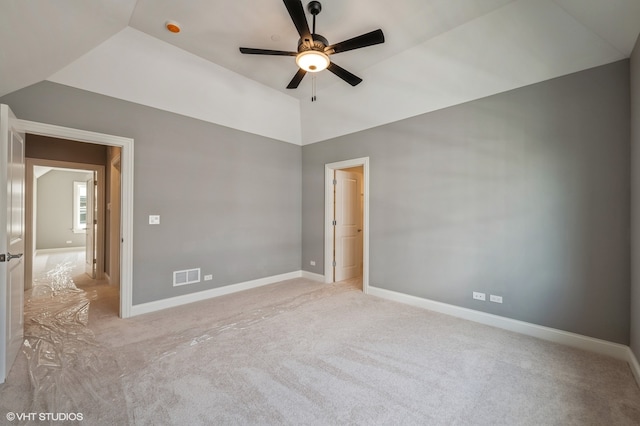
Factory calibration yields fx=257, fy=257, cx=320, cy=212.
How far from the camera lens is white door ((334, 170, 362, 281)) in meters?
4.97

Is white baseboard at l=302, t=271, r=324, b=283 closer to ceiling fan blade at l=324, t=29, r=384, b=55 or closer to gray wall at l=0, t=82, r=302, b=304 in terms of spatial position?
gray wall at l=0, t=82, r=302, b=304

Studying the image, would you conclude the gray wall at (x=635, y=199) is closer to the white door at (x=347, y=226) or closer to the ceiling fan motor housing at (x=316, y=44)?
the ceiling fan motor housing at (x=316, y=44)

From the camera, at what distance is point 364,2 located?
8.03ft

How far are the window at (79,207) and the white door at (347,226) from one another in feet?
30.3

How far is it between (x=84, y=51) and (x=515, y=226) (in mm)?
5024

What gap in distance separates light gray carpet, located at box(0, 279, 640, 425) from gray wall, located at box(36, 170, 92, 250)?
8.06 m

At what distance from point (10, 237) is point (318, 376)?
2.72m

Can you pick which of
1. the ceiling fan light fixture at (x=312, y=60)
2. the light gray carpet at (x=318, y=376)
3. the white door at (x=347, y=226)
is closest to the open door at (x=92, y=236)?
the light gray carpet at (x=318, y=376)

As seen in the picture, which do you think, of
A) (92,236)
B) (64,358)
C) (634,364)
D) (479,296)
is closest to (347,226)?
(479,296)

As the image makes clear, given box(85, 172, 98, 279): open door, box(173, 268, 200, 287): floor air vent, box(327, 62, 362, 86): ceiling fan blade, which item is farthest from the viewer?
box(85, 172, 98, 279): open door

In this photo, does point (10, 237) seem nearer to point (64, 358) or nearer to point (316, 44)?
point (64, 358)

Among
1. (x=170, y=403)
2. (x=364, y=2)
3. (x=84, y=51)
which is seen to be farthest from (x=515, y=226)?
(x=84, y=51)

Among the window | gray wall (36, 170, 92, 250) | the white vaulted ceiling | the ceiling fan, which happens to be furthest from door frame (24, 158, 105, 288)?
the window

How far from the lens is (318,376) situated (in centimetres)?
206
